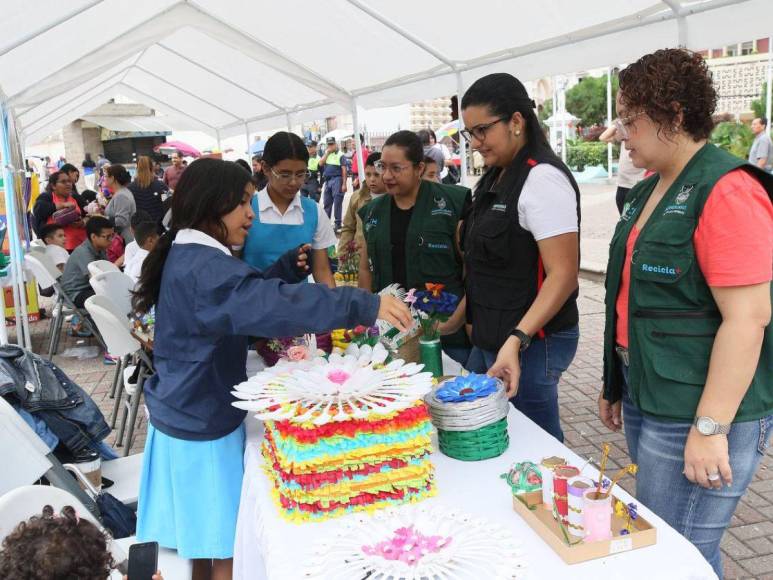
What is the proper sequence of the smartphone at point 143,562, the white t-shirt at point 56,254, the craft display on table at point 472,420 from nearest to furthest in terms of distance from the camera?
the smartphone at point 143,562 → the craft display on table at point 472,420 → the white t-shirt at point 56,254

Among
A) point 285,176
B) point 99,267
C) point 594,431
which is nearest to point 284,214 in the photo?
point 285,176

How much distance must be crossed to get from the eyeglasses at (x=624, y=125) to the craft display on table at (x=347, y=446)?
73 centimetres

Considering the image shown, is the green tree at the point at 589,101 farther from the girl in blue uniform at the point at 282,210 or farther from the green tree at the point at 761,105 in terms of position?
the girl in blue uniform at the point at 282,210

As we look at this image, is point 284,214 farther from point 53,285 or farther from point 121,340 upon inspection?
point 53,285

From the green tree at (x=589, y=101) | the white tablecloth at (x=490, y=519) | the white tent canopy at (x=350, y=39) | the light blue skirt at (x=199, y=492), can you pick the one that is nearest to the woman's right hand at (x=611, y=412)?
the white tablecloth at (x=490, y=519)

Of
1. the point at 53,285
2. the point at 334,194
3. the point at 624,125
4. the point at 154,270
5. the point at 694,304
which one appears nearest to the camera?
the point at 694,304

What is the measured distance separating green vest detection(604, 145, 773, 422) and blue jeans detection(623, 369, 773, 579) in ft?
0.15

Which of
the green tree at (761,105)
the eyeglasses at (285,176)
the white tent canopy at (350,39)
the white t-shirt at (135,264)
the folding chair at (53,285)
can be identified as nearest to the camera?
the eyeglasses at (285,176)

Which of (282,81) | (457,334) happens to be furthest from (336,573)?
(282,81)

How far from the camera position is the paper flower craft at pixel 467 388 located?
1.72 m

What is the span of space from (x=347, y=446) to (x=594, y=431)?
2.88 metres

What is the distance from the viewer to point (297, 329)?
5.45 ft

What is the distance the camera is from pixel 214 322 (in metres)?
1.70

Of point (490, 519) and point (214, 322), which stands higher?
point (214, 322)
